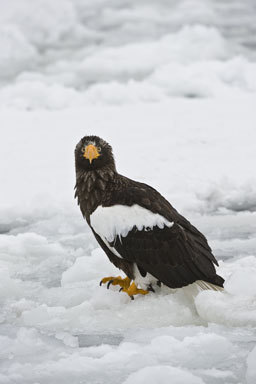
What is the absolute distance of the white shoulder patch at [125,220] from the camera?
123 inches

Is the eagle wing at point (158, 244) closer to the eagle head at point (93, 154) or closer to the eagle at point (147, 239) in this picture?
the eagle at point (147, 239)

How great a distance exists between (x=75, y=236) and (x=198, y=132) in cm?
435

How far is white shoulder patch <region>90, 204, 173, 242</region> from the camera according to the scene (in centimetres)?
312

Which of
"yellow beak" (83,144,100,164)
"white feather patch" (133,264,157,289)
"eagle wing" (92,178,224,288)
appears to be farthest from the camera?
"yellow beak" (83,144,100,164)

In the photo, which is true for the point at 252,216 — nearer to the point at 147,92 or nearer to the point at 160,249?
the point at 160,249

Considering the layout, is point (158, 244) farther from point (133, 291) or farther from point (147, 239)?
point (133, 291)

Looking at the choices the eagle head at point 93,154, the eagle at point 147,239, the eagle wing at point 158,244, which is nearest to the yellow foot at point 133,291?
the eagle at point 147,239

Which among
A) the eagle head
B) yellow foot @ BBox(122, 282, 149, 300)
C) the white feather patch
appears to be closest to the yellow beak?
the eagle head

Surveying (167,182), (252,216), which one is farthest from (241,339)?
(167,182)

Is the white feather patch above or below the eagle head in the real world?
below

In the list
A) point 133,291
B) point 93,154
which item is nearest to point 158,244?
point 133,291

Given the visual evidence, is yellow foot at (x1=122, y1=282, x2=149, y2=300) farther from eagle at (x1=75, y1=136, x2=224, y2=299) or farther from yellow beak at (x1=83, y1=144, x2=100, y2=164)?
yellow beak at (x1=83, y1=144, x2=100, y2=164)

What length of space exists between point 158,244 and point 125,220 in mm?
237

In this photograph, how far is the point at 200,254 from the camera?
3.13m
